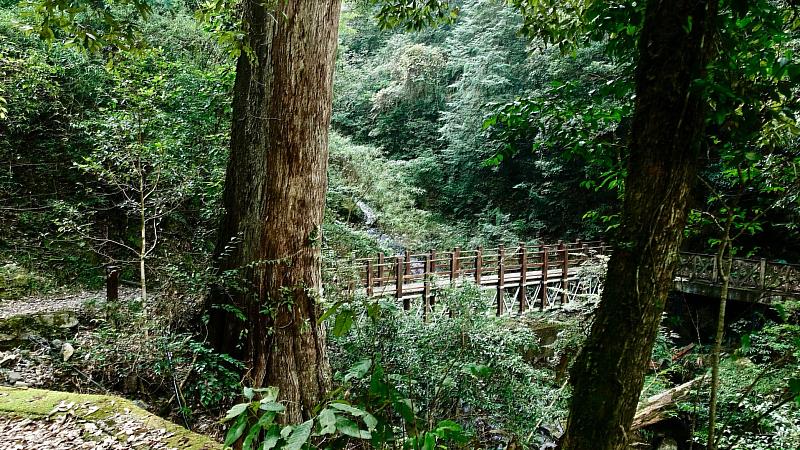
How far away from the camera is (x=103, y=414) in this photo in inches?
107

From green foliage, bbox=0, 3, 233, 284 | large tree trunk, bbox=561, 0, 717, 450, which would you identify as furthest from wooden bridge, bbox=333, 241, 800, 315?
large tree trunk, bbox=561, 0, 717, 450

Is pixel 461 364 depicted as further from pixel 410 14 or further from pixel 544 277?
pixel 544 277

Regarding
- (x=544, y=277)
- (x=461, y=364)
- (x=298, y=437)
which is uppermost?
A: (x=298, y=437)

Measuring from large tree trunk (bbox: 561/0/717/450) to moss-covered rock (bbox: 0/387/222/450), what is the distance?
1833 mm

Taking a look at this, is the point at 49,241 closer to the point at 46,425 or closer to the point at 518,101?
the point at 46,425

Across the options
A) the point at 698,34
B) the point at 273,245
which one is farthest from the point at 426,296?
the point at 698,34

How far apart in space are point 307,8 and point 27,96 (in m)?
6.60

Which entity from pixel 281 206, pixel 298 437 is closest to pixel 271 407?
pixel 298 437

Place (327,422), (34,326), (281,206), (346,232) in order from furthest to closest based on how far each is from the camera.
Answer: (346,232), (34,326), (281,206), (327,422)

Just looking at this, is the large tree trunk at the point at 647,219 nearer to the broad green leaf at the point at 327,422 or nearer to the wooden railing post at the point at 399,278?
the broad green leaf at the point at 327,422

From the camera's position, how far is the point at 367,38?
1020 inches

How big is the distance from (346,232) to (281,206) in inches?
179

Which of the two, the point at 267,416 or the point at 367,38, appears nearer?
the point at 267,416

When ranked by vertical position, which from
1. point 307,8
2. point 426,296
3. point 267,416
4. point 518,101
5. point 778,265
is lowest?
point 426,296
